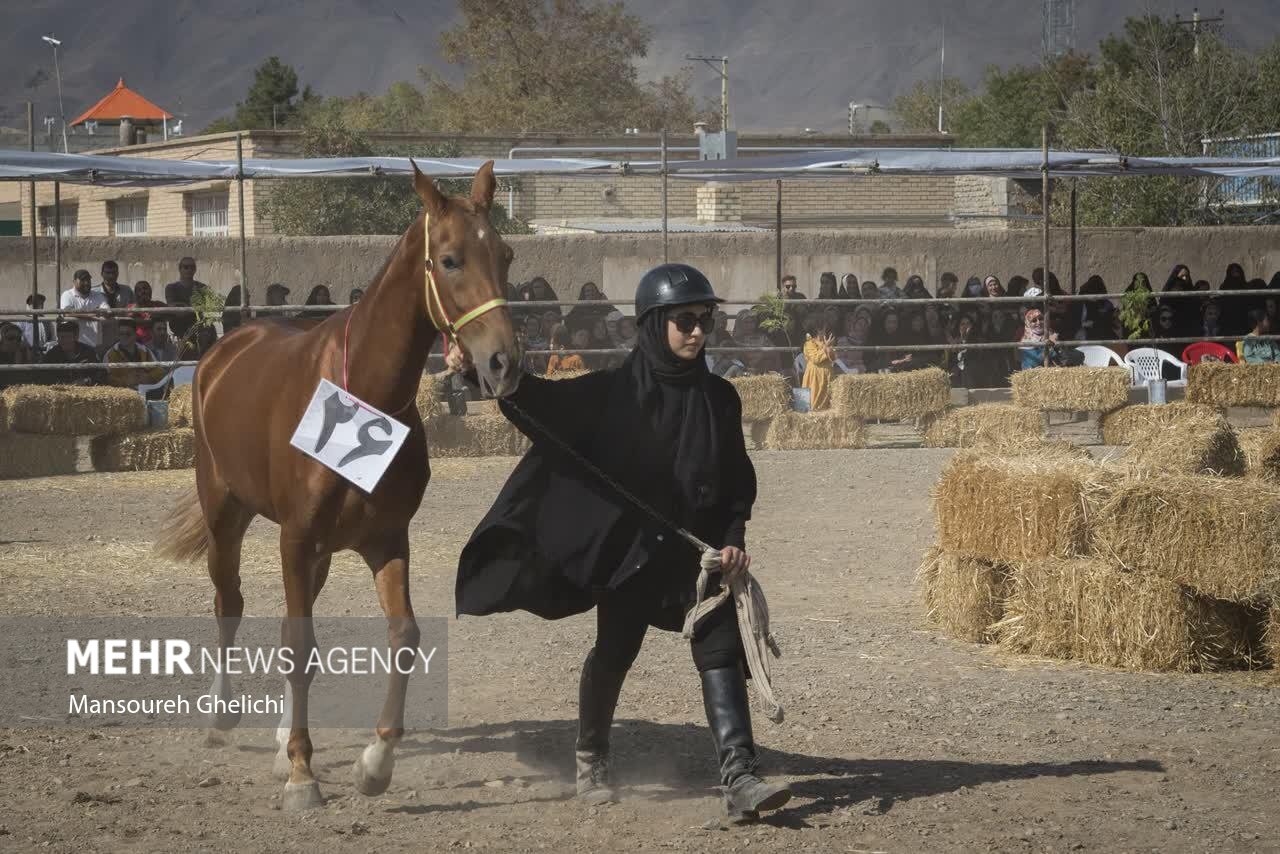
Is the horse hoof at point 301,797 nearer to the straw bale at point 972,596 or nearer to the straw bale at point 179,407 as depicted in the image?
the straw bale at point 972,596

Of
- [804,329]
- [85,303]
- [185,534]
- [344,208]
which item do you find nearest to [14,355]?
[85,303]

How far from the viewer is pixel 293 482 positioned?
5.46 metres

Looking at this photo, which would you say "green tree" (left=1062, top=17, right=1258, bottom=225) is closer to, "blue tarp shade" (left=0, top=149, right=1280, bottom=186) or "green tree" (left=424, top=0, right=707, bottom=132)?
"blue tarp shade" (left=0, top=149, right=1280, bottom=186)

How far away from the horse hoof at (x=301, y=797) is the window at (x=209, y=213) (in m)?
31.3

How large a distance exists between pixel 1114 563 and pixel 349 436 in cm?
371

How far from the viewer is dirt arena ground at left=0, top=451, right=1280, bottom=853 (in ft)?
16.4

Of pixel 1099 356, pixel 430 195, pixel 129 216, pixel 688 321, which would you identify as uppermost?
pixel 129 216

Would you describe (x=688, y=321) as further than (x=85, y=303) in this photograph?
No

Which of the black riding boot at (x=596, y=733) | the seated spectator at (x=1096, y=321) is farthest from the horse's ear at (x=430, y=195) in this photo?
the seated spectator at (x=1096, y=321)

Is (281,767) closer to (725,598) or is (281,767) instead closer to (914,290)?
(725,598)

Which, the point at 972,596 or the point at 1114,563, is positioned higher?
the point at 1114,563

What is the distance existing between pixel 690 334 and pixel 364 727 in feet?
7.28

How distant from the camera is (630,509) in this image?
525 centimetres

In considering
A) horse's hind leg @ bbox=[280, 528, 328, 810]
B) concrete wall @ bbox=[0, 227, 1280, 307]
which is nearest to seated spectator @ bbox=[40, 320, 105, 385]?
concrete wall @ bbox=[0, 227, 1280, 307]
